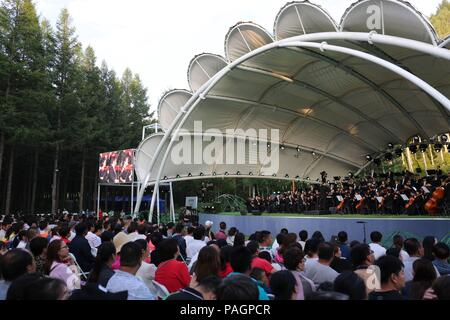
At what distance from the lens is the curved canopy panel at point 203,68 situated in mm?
22091

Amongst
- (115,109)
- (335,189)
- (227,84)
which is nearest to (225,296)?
(335,189)

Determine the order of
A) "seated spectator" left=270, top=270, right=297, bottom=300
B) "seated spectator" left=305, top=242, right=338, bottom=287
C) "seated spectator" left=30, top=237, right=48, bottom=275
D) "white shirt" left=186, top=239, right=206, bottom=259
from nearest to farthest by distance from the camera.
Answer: "seated spectator" left=270, top=270, right=297, bottom=300, "seated spectator" left=305, top=242, right=338, bottom=287, "seated spectator" left=30, top=237, right=48, bottom=275, "white shirt" left=186, top=239, right=206, bottom=259

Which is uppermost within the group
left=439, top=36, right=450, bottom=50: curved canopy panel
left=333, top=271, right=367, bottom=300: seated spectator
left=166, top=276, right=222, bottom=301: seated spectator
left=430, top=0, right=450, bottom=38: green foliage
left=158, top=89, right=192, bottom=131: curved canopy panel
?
left=430, top=0, right=450, bottom=38: green foliage

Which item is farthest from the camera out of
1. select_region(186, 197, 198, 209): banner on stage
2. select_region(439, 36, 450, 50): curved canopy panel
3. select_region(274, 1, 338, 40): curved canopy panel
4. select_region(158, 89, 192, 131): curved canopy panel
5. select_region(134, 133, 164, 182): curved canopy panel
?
select_region(134, 133, 164, 182): curved canopy panel

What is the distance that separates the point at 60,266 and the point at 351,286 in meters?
3.07

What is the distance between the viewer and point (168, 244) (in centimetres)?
429

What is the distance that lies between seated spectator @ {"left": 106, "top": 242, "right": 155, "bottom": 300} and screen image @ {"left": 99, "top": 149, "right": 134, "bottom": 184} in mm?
23770

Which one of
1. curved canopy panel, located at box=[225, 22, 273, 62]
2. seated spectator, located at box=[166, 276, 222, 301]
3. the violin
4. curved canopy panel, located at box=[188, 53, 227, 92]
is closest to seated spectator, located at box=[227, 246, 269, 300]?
seated spectator, located at box=[166, 276, 222, 301]

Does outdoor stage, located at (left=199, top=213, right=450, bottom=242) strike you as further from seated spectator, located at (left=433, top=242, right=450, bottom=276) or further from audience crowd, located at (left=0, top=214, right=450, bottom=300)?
seated spectator, located at (left=433, top=242, right=450, bottom=276)

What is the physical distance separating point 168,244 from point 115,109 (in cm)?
4042

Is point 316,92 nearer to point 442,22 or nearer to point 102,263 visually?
point 102,263

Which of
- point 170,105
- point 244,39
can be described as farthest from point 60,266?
point 170,105

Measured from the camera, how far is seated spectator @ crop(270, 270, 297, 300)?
2.89 metres

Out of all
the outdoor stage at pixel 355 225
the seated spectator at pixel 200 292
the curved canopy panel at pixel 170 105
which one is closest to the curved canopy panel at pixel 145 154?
the curved canopy panel at pixel 170 105
